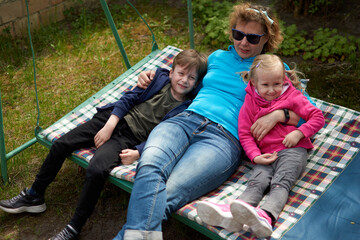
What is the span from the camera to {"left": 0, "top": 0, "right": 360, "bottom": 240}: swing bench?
2393 mm

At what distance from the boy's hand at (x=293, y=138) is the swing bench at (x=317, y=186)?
0.25 meters

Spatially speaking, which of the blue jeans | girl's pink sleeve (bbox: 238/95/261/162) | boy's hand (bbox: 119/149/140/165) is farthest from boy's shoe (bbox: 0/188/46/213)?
girl's pink sleeve (bbox: 238/95/261/162)

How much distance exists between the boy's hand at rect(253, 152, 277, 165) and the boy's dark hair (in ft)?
2.66

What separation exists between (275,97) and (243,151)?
0.43m

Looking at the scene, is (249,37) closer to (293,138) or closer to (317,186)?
(293,138)

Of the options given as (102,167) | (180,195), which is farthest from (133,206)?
(102,167)

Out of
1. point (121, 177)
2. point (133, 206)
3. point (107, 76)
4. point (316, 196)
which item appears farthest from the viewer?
point (107, 76)

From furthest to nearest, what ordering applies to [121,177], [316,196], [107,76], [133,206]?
[107,76], [121,177], [316,196], [133,206]

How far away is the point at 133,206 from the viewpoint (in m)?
2.41

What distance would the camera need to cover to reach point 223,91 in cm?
305

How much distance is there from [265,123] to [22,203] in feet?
5.95

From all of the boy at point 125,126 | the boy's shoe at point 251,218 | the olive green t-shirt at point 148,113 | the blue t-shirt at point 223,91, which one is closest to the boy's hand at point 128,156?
the boy at point 125,126

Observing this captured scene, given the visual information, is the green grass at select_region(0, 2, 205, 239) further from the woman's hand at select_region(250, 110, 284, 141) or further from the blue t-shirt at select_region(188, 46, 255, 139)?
the woman's hand at select_region(250, 110, 284, 141)

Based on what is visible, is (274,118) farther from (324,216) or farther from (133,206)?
(133,206)
